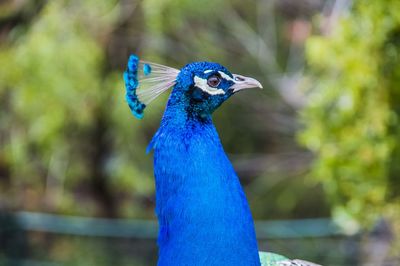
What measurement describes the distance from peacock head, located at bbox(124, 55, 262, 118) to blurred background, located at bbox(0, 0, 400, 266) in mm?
1618

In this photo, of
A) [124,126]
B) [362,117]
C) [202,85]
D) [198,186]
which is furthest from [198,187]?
[124,126]

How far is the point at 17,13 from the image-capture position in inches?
159

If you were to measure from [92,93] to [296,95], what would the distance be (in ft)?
3.79

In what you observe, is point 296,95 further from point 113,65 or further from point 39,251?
point 39,251

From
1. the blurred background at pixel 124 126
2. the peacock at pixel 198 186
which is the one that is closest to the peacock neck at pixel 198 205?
the peacock at pixel 198 186

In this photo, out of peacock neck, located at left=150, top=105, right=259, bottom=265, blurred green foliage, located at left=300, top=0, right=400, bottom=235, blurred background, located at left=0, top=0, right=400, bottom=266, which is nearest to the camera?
peacock neck, located at left=150, top=105, right=259, bottom=265

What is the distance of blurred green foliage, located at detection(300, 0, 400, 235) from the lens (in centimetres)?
200

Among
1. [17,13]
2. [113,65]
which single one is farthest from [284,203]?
[17,13]

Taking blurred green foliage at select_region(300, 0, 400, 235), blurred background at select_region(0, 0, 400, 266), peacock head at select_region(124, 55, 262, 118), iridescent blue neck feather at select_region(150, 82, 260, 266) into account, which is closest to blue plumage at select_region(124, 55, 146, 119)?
peacock head at select_region(124, 55, 262, 118)

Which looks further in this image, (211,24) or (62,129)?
(211,24)

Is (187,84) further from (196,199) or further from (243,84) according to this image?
(196,199)

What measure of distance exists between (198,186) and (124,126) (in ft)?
8.97

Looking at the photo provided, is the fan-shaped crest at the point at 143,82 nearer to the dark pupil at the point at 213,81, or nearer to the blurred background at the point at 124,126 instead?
the dark pupil at the point at 213,81

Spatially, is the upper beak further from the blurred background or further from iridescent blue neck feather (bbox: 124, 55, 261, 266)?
the blurred background
